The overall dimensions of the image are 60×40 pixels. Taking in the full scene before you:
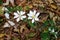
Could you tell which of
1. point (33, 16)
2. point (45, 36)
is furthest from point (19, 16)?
point (45, 36)

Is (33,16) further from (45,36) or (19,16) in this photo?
(45,36)

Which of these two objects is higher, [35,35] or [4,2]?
[4,2]

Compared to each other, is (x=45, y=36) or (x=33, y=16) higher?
(x=33, y=16)

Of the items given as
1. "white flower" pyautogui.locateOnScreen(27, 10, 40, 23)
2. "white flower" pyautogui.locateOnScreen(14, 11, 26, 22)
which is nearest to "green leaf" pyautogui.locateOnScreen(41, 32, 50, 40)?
"white flower" pyautogui.locateOnScreen(27, 10, 40, 23)

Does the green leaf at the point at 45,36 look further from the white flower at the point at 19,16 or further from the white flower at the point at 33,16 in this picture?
the white flower at the point at 19,16

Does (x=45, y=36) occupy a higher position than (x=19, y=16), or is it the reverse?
(x=19, y=16)

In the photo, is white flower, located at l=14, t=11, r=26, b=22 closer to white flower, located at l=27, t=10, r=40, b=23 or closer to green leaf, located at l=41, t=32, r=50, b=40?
white flower, located at l=27, t=10, r=40, b=23

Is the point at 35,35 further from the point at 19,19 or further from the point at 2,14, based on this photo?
the point at 2,14

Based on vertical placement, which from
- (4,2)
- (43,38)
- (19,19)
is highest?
(4,2)

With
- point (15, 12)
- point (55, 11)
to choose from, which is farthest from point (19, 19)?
point (55, 11)

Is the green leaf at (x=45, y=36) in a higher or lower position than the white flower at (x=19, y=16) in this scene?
lower

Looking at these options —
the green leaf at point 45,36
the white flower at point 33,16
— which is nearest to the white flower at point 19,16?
the white flower at point 33,16
